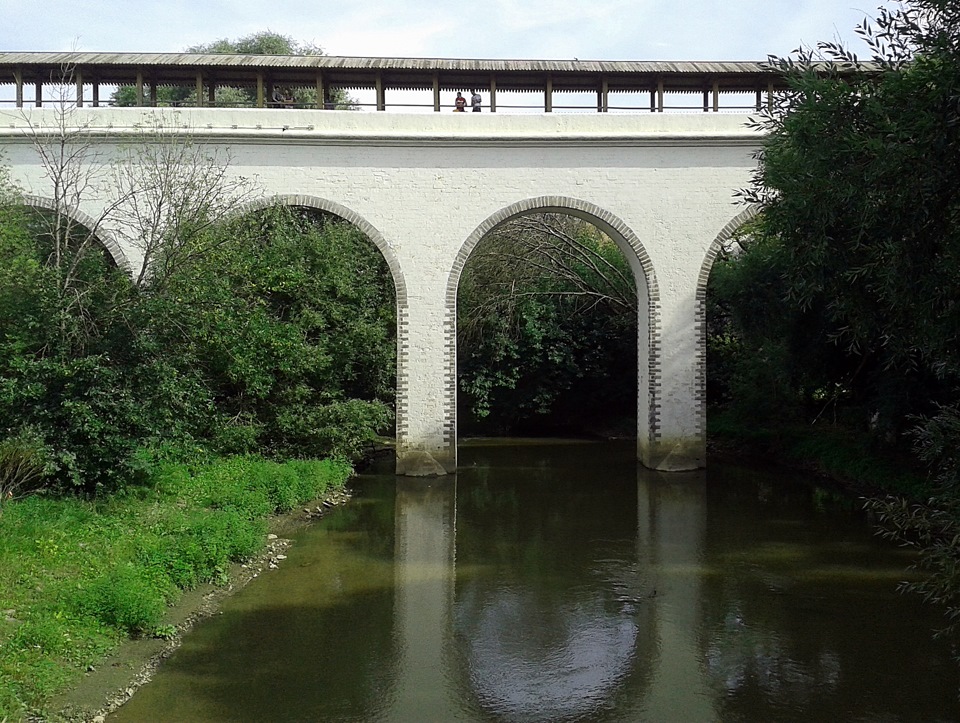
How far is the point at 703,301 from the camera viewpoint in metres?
14.4

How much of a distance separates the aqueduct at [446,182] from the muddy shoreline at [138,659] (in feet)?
17.1

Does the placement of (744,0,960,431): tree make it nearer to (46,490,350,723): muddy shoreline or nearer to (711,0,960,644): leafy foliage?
(711,0,960,644): leafy foliage

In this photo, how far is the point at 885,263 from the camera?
5.44 metres

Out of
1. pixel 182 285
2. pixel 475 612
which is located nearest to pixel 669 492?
pixel 475 612

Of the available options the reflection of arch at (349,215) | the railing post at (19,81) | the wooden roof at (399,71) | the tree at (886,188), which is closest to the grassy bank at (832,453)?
the tree at (886,188)

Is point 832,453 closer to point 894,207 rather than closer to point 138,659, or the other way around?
point 894,207

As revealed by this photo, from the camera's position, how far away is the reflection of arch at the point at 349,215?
1374 cm

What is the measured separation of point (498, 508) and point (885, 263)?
7.71m

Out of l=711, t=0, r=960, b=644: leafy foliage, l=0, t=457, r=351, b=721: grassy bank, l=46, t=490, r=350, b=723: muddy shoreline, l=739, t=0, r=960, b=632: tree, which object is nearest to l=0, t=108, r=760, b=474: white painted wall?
l=0, t=457, r=351, b=721: grassy bank

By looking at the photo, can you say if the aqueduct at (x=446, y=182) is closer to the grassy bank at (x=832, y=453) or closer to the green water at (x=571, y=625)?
the green water at (x=571, y=625)

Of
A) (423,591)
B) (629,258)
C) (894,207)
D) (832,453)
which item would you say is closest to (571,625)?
(423,591)

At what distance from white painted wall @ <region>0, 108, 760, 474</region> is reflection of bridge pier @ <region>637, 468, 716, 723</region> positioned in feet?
9.02

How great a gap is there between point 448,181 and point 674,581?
735cm

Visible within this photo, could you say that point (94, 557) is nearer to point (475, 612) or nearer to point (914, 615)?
point (475, 612)
